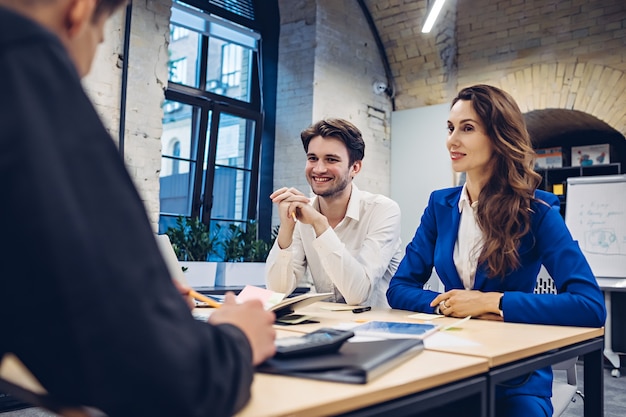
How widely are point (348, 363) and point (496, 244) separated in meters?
1.13

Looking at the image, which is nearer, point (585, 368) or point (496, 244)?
point (585, 368)

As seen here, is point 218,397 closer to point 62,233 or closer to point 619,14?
point 62,233

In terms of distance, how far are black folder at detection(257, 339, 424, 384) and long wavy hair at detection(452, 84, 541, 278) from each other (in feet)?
3.11

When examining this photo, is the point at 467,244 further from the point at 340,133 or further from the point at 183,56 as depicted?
the point at 183,56

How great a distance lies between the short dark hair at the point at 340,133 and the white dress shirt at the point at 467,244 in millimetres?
859

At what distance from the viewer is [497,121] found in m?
1.98

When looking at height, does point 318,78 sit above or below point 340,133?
above

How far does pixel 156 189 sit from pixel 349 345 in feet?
12.7

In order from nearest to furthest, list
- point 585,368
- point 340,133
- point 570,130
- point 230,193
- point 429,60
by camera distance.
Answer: point 585,368, point 340,133, point 230,193, point 429,60, point 570,130

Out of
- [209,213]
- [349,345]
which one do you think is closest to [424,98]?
[209,213]

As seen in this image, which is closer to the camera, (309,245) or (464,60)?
(309,245)

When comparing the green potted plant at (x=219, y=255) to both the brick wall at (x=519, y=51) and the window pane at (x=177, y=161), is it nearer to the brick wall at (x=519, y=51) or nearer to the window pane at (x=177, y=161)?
the window pane at (x=177, y=161)

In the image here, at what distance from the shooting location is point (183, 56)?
18.4 feet

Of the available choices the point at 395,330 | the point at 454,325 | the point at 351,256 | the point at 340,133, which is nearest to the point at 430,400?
the point at 395,330
